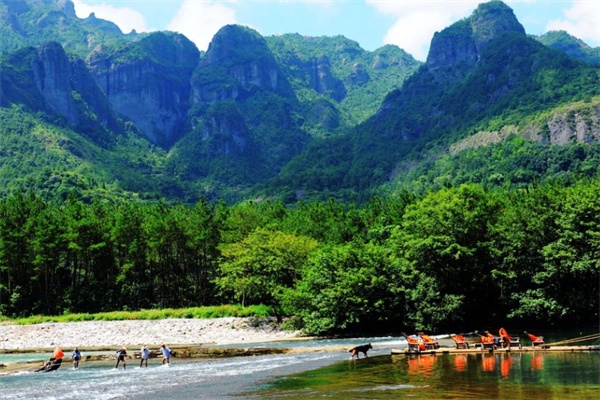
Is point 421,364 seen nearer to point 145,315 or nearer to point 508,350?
point 508,350

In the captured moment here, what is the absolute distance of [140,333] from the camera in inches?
3132

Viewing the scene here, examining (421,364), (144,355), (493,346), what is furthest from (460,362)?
(144,355)

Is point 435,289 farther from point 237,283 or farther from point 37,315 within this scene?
point 37,315

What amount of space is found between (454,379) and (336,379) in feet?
23.0

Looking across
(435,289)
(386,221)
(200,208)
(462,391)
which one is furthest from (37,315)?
(462,391)

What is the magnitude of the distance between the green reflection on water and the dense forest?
2188cm

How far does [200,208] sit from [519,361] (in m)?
69.4

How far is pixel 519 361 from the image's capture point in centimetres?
4303

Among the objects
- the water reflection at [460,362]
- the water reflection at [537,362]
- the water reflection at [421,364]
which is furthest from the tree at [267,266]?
the water reflection at [537,362]

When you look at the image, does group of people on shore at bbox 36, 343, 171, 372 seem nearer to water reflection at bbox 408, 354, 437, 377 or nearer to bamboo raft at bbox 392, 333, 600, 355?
bamboo raft at bbox 392, 333, 600, 355

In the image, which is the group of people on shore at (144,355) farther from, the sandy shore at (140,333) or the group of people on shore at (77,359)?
the sandy shore at (140,333)

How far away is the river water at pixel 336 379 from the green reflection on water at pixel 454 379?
46 millimetres

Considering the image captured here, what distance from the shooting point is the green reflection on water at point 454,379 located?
31438 millimetres

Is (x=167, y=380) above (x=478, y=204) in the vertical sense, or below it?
below
